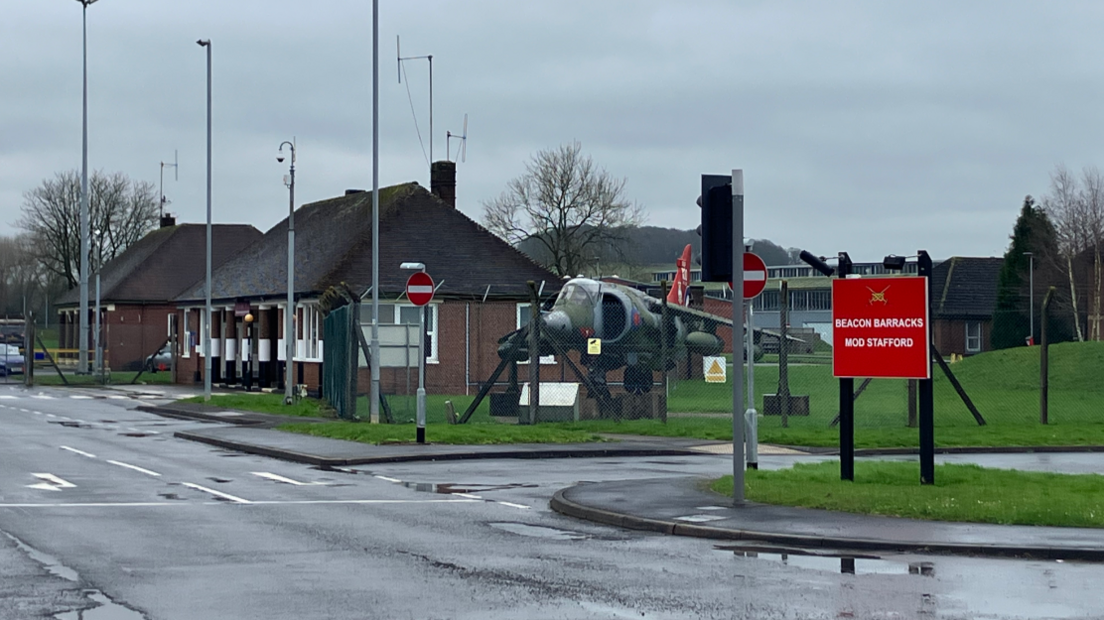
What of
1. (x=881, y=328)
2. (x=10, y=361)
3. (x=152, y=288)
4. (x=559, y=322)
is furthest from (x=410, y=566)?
(x=152, y=288)

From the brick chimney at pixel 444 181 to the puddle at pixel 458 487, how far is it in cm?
3415

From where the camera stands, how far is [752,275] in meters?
18.0

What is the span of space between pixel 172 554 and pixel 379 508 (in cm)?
383

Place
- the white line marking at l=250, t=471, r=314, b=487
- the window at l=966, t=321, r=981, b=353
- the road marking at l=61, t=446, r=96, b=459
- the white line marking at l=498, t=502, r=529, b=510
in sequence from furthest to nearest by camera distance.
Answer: the window at l=966, t=321, r=981, b=353, the road marking at l=61, t=446, r=96, b=459, the white line marking at l=250, t=471, r=314, b=487, the white line marking at l=498, t=502, r=529, b=510

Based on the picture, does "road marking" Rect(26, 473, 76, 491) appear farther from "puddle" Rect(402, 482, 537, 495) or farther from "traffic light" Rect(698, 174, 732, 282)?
"traffic light" Rect(698, 174, 732, 282)

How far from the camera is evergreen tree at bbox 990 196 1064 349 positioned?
76125 mm

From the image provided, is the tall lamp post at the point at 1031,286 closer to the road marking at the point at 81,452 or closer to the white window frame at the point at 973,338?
the white window frame at the point at 973,338

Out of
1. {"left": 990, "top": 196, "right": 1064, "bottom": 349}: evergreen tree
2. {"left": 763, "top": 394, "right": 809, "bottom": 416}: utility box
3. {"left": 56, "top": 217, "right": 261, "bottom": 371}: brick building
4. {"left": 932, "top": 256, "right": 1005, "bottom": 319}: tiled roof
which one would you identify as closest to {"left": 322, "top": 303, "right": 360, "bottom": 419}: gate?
{"left": 763, "top": 394, "right": 809, "bottom": 416}: utility box

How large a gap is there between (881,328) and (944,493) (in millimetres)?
2153

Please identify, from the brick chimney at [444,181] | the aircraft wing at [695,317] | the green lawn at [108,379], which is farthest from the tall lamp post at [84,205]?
the aircraft wing at [695,317]

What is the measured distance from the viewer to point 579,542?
12.7 metres

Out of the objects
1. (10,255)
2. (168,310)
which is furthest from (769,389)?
(10,255)

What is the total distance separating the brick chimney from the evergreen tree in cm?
3636

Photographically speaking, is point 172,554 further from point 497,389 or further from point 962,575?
point 497,389
